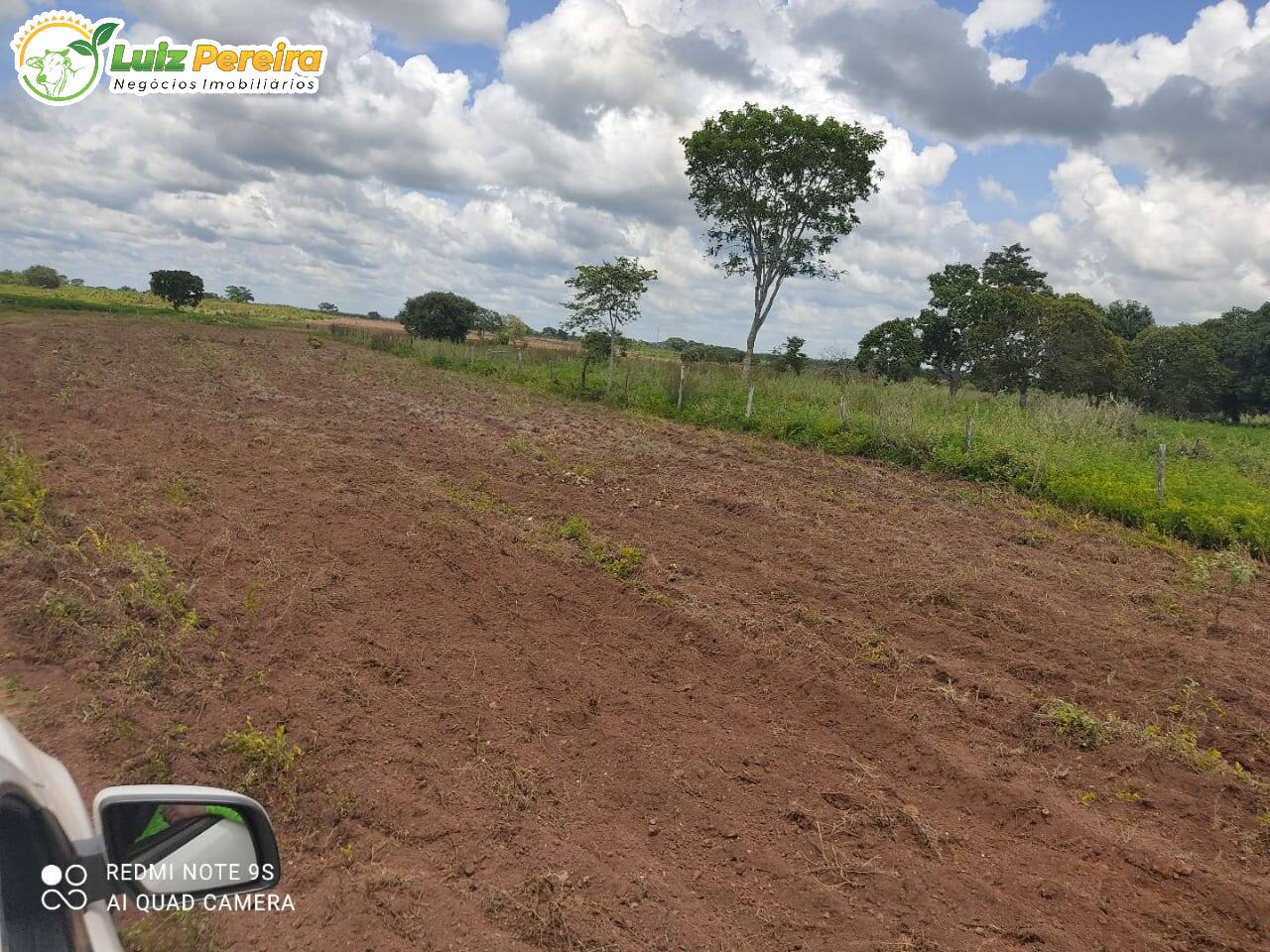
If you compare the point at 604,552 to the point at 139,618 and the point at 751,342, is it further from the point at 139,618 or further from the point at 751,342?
the point at 751,342

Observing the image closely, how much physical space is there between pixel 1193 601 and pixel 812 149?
1657 cm

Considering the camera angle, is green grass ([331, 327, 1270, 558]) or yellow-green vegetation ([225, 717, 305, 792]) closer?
yellow-green vegetation ([225, 717, 305, 792])

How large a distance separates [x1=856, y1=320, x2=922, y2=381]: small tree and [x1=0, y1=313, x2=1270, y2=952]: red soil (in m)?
15.3

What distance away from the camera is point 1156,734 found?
443 cm

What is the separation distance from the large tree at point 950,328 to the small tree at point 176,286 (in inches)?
1714

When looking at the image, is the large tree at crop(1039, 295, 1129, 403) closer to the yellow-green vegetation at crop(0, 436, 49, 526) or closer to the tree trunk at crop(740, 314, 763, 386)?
the tree trunk at crop(740, 314, 763, 386)

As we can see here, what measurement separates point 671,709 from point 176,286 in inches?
2038

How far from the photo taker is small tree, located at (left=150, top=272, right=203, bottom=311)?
4550cm

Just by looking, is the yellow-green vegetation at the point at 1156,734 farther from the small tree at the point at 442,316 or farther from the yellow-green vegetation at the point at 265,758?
the small tree at the point at 442,316

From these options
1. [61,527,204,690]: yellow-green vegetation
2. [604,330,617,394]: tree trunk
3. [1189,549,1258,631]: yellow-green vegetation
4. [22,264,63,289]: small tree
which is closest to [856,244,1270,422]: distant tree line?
[604,330,617,394]: tree trunk

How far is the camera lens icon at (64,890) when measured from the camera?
1201 millimetres

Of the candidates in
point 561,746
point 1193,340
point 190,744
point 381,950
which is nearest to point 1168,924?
point 561,746

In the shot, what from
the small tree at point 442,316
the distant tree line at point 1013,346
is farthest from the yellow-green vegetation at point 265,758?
the small tree at point 442,316

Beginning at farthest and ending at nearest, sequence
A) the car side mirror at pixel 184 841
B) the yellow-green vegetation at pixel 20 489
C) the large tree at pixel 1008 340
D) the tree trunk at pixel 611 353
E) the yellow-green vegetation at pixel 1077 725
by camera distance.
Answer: the large tree at pixel 1008 340 < the tree trunk at pixel 611 353 < the yellow-green vegetation at pixel 20 489 < the yellow-green vegetation at pixel 1077 725 < the car side mirror at pixel 184 841
